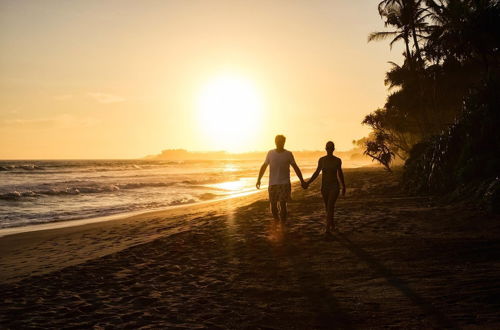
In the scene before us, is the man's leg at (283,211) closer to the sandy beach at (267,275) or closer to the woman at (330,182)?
the sandy beach at (267,275)

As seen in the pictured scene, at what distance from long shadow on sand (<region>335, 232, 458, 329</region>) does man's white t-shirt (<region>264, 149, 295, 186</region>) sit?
1747mm

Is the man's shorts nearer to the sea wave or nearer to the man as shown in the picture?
the man

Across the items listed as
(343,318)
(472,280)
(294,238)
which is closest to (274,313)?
(343,318)

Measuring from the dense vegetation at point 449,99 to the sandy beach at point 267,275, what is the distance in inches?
104

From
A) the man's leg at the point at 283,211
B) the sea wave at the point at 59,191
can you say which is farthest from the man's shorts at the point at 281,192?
the sea wave at the point at 59,191

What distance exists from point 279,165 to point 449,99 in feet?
80.1

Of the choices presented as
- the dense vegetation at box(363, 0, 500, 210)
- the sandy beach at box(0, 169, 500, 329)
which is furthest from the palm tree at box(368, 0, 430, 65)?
the sandy beach at box(0, 169, 500, 329)

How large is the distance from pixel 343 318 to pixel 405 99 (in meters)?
30.1

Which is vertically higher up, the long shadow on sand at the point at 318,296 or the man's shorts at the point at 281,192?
the man's shorts at the point at 281,192

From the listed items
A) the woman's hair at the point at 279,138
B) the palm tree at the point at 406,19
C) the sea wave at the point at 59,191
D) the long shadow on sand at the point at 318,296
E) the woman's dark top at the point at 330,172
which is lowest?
the sea wave at the point at 59,191

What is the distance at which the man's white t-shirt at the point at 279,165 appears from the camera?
8.83 metres

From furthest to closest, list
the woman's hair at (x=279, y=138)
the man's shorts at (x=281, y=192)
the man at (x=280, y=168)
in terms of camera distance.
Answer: the man's shorts at (x=281, y=192) < the man at (x=280, y=168) < the woman's hair at (x=279, y=138)

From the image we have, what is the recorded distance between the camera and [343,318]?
170 inches

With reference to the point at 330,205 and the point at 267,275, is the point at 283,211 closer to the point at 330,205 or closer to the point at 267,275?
the point at 330,205
